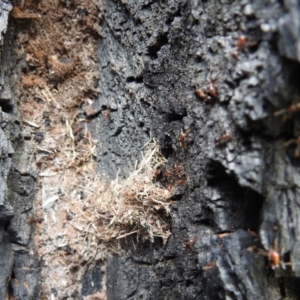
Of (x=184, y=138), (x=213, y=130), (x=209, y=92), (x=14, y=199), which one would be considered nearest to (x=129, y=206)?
(x=184, y=138)

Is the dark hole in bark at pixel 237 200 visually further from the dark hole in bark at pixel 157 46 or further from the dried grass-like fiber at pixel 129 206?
the dark hole in bark at pixel 157 46

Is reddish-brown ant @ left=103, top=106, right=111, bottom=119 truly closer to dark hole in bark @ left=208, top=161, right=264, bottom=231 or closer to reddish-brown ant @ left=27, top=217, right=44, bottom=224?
reddish-brown ant @ left=27, top=217, right=44, bottom=224

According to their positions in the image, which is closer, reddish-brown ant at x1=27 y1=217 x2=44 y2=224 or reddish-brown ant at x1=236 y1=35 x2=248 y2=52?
reddish-brown ant at x1=236 y1=35 x2=248 y2=52

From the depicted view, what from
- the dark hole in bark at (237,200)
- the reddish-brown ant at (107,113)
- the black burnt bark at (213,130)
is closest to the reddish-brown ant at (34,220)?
the black burnt bark at (213,130)

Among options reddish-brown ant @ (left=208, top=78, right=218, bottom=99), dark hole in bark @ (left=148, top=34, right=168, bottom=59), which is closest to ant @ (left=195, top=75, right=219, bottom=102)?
reddish-brown ant @ (left=208, top=78, right=218, bottom=99)

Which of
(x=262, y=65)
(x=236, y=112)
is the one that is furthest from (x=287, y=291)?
(x=262, y=65)

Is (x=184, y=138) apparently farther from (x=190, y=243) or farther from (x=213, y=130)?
(x=190, y=243)

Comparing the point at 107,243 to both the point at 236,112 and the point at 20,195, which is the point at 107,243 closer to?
the point at 20,195
